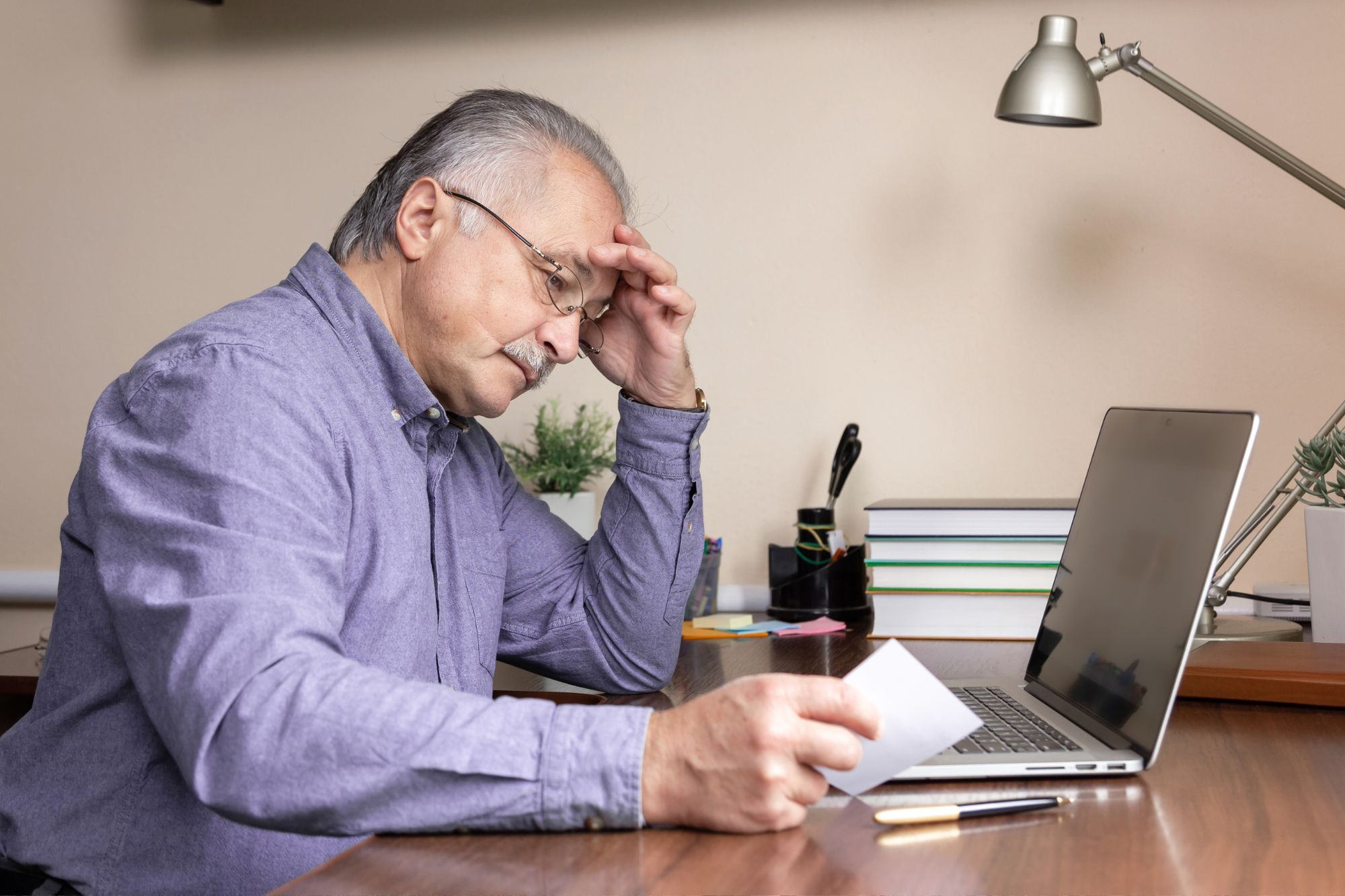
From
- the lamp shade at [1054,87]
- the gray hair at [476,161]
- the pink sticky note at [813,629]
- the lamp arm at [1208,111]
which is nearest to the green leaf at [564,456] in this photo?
the pink sticky note at [813,629]

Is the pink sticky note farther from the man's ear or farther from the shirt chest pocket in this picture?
the man's ear

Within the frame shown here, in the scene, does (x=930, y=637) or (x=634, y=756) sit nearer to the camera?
(x=634, y=756)

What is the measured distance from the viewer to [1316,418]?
167cm

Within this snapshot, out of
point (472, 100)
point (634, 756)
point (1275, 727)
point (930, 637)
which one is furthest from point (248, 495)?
point (930, 637)

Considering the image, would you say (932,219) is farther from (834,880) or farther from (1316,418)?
(834,880)

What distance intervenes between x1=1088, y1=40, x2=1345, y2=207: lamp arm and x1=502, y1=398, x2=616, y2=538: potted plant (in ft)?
2.88

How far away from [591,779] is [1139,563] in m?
0.48

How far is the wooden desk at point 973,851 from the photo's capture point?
0.61m

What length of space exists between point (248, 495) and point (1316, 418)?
4.92 feet

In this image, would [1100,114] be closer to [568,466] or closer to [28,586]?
[568,466]

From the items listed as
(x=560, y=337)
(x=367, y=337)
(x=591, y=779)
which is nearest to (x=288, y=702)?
(x=591, y=779)

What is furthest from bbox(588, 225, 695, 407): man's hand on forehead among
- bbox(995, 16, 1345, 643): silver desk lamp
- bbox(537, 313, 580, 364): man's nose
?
bbox(995, 16, 1345, 643): silver desk lamp

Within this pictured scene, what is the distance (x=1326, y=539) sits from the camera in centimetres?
123

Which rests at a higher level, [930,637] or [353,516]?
[353,516]
